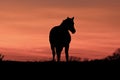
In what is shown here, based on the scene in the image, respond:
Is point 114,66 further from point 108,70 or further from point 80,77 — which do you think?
point 80,77

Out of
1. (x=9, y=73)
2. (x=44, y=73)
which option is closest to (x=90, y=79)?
(x=44, y=73)

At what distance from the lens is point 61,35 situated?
30.1 m

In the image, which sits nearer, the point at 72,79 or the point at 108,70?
the point at 72,79

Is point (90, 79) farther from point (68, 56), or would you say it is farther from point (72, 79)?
point (68, 56)

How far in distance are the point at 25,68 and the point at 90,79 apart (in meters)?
3.12

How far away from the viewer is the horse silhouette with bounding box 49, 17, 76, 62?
2981cm

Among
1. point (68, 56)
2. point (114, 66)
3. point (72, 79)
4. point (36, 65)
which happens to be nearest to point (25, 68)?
point (36, 65)

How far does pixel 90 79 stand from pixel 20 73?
9.83 ft

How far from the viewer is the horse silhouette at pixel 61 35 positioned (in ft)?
97.8

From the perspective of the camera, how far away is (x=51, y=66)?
23.1 meters

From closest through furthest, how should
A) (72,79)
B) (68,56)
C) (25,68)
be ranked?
(72,79) → (25,68) → (68,56)

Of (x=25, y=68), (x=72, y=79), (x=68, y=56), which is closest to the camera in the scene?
(x=72, y=79)

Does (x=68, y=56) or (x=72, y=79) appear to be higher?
(x=68, y=56)

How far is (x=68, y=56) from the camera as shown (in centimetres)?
2962
